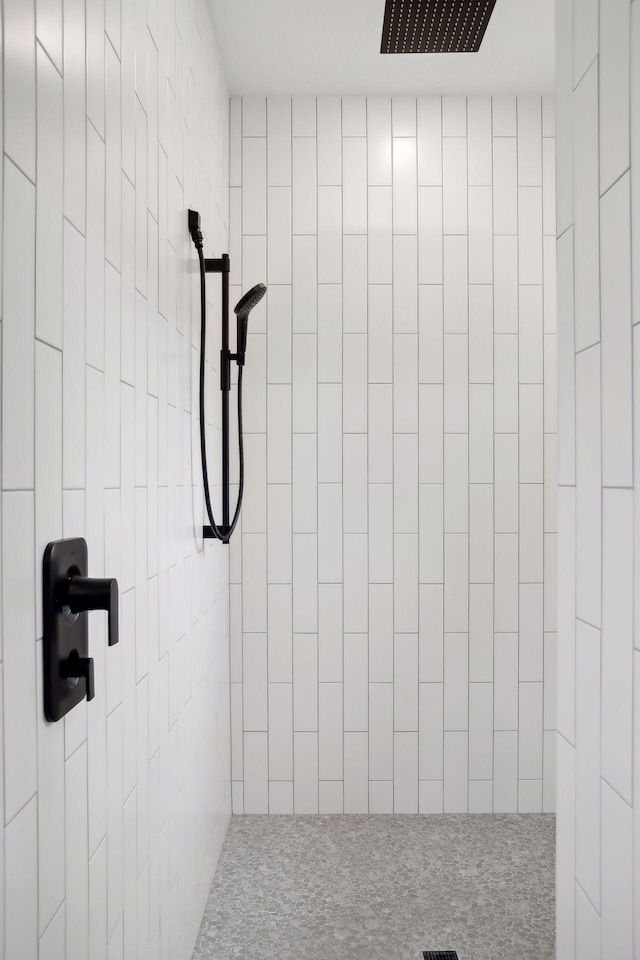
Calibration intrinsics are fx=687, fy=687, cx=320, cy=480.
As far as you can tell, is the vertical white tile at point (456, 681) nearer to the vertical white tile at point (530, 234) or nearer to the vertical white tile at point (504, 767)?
the vertical white tile at point (504, 767)

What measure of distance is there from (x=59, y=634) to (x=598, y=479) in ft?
2.43

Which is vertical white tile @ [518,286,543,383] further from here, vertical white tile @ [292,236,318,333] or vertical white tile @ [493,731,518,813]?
vertical white tile @ [493,731,518,813]

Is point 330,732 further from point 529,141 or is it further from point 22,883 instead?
point 529,141

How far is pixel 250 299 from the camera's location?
1915 millimetres

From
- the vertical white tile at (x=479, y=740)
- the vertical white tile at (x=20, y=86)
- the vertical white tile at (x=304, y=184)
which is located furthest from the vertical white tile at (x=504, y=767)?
the vertical white tile at (x=20, y=86)

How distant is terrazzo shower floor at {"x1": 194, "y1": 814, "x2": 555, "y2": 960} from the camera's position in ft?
5.98

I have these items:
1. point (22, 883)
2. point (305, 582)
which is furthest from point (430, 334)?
point (22, 883)

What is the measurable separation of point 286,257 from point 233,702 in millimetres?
1660

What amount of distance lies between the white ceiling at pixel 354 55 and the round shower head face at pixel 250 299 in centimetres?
89

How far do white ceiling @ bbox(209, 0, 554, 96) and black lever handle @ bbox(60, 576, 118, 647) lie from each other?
1943 mm

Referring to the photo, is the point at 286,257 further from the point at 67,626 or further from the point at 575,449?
the point at 67,626

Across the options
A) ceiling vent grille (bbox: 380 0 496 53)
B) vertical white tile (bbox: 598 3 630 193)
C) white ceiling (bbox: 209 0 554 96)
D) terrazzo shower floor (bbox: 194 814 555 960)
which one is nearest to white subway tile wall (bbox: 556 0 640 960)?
vertical white tile (bbox: 598 3 630 193)

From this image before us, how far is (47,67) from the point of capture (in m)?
0.82

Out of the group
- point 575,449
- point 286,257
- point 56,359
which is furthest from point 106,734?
point 286,257
